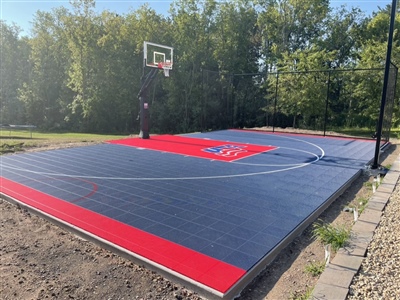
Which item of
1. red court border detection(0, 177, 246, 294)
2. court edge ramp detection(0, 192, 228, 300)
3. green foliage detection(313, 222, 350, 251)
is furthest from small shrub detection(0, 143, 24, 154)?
green foliage detection(313, 222, 350, 251)

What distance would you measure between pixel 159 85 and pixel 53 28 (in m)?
12.5

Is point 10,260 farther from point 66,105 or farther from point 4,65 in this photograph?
point 4,65

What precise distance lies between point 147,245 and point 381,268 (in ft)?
6.92

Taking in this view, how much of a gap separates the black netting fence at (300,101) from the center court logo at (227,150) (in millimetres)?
5211

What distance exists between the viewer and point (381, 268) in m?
2.64

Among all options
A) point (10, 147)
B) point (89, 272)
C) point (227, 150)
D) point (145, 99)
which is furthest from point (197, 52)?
point (89, 272)

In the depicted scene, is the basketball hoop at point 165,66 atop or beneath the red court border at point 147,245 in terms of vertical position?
atop

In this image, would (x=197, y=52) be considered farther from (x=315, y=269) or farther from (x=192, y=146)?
(x=315, y=269)

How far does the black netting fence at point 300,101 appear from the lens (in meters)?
14.6

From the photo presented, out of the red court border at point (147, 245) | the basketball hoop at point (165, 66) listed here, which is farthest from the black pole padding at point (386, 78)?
the basketball hoop at point (165, 66)

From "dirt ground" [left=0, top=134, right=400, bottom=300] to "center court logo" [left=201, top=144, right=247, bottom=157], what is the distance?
4.67m

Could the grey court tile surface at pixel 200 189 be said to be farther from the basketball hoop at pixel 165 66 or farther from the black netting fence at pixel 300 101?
the black netting fence at pixel 300 101

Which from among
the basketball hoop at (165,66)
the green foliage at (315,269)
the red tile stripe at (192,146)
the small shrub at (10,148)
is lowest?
the green foliage at (315,269)

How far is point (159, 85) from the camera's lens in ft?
70.6
